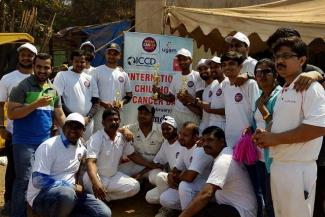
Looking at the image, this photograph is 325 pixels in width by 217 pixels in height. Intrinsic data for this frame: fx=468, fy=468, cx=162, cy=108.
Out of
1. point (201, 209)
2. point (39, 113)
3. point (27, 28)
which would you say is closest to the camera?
point (201, 209)

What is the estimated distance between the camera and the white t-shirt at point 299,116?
2.85 metres

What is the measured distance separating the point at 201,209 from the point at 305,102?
173 centimetres

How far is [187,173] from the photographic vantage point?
192 inches

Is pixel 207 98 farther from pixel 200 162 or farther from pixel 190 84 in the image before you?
pixel 200 162

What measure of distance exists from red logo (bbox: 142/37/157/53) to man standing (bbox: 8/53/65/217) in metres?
2.01

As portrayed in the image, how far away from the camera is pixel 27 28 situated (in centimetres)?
1443

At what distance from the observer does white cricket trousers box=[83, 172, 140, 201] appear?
548 centimetres

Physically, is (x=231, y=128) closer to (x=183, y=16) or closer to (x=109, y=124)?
(x=109, y=124)

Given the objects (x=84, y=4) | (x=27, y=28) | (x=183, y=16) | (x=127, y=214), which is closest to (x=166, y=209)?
(x=127, y=214)

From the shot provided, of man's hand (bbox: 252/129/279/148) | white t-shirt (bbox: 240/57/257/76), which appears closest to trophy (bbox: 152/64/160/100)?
white t-shirt (bbox: 240/57/257/76)

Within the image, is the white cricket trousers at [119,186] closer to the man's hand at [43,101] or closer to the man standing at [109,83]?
the man standing at [109,83]

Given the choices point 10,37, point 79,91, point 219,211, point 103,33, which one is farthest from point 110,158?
point 103,33

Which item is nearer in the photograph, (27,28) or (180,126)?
(180,126)

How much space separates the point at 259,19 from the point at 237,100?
1644 millimetres
